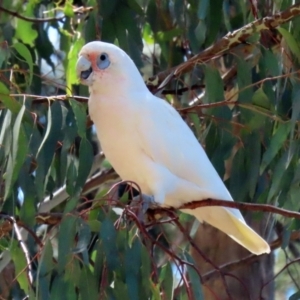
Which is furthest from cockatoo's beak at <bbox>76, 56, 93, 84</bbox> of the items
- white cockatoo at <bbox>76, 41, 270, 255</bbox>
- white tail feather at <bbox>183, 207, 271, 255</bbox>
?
white tail feather at <bbox>183, 207, 271, 255</bbox>

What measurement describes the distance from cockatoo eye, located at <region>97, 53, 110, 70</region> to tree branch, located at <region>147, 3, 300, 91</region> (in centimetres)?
22

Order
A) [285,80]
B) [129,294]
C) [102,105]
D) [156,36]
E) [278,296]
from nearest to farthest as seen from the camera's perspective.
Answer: [129,294] → [102,105] → [285,80] → [156,36] → [278,296]

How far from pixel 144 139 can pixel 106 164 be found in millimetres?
512

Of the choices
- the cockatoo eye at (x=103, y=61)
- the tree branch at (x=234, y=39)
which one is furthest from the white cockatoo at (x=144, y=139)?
the tree branch at (x=234, y=39)

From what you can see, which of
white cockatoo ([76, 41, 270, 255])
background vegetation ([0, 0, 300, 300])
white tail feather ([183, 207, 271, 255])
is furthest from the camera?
white tail feather ([183, 207, 271, 255])

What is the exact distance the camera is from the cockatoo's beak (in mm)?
1687

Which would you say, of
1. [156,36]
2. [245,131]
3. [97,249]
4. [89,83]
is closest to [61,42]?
[156,36]

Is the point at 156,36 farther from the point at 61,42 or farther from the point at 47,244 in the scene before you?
the point at 47,244

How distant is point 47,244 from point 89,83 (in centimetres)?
54

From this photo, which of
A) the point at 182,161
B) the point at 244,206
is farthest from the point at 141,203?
the point at 182,161

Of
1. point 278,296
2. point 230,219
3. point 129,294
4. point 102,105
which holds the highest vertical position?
point 102,105

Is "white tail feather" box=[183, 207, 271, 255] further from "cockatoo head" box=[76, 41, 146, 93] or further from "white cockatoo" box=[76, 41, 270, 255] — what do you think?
"cockatoo head" box=[76, 41, 146, 93]

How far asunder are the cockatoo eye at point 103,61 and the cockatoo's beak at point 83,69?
2cm

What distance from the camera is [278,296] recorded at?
341 centimetres
